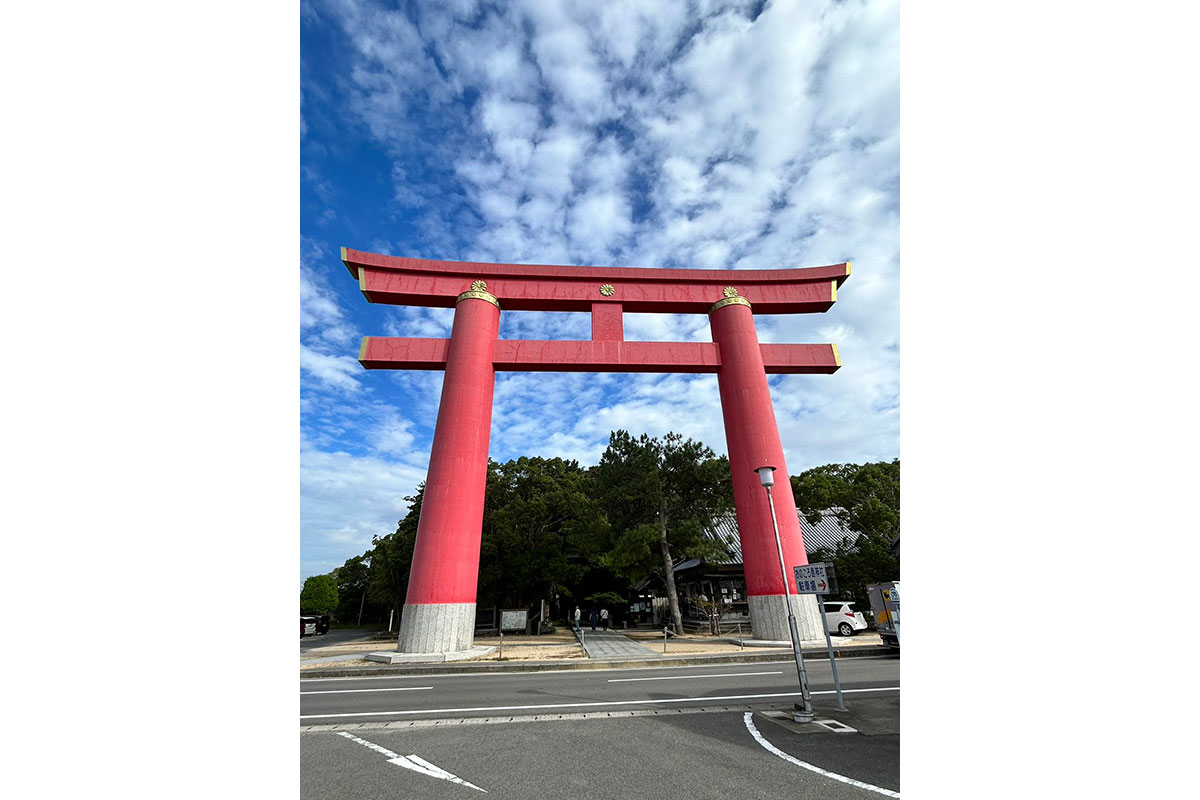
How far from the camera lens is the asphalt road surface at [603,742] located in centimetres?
445

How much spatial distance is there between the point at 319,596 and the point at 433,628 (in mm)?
47921

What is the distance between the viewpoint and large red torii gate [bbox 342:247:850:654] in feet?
48.1

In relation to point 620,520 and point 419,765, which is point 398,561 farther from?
point 419,765

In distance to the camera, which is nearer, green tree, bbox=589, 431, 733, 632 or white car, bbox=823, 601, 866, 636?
white car, bbox=823, 601, 866, 636

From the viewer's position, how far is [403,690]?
32.1 ft

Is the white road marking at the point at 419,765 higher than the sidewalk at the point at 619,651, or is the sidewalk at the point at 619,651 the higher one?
the sidewalk at the point at 619,651

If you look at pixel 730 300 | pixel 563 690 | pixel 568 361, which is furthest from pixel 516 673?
pixel 730 300

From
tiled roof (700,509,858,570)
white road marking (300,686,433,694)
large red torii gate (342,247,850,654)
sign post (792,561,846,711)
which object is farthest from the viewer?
tiled roof (700,509,858,570)

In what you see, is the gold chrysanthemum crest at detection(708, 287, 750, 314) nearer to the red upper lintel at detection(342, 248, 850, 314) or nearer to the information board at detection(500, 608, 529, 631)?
the red upper lintel at detection(342, 248, 850, 314)

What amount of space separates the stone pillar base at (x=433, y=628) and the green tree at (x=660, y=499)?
7372 millimetres

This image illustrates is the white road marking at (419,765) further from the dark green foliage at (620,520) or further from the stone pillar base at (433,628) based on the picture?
the dark green foliage at (620,520)

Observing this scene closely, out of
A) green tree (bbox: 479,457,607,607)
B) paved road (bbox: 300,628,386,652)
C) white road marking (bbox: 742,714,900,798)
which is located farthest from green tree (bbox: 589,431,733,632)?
white road marking (bbox: 742,714,900,798)

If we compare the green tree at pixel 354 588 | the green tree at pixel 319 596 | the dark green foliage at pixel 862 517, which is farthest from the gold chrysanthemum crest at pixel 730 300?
the green tree at pixel 319 596

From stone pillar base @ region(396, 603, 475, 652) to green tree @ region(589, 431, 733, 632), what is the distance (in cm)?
737
